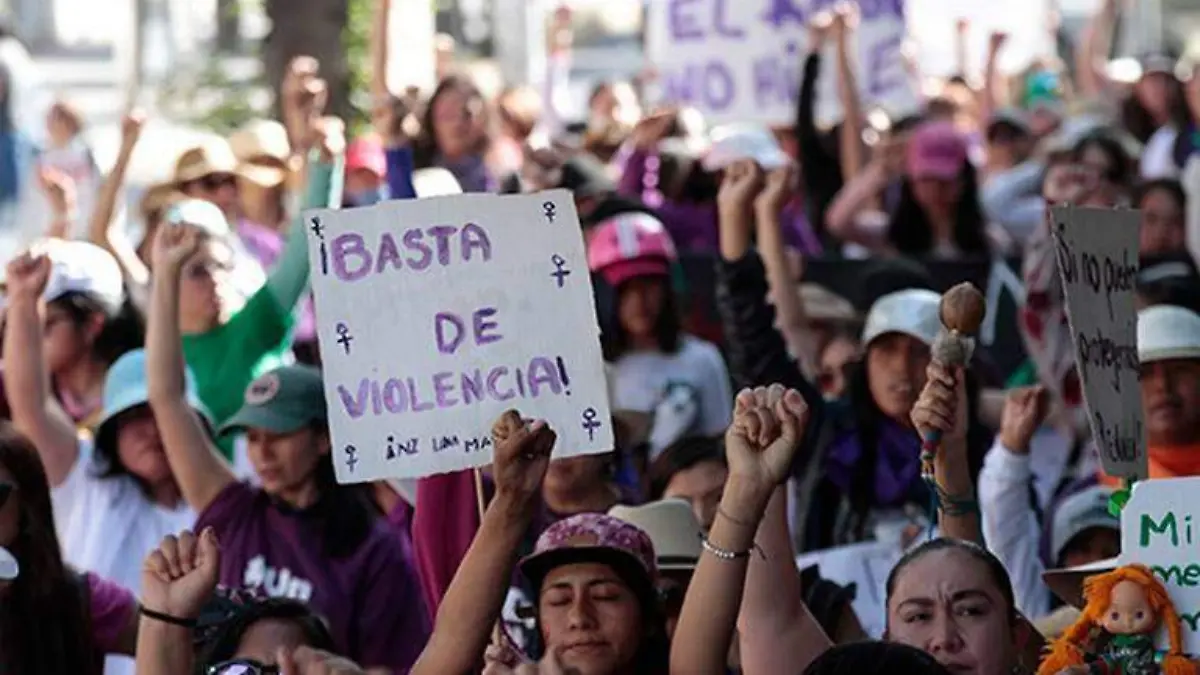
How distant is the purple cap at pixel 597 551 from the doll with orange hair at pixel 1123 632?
74 centimetres

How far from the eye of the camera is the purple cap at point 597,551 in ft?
20.0

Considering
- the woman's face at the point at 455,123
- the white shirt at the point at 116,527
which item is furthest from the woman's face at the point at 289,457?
the woman's face at the point at 455,123

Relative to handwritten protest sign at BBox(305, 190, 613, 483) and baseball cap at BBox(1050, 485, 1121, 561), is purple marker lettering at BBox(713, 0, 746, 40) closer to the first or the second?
baseball cap at BBox(1050, 485, 1121, 561)

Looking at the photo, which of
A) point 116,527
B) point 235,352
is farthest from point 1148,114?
point 116,527

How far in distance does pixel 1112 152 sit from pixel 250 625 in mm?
6365

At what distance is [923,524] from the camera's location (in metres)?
8.01

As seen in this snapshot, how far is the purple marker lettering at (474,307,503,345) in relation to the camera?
646 centimetres

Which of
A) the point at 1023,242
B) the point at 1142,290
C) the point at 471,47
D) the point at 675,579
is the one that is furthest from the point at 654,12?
the point at 471,47

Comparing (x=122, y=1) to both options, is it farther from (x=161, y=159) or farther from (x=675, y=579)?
(x=675, y=579)

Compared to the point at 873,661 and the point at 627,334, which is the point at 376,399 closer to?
the point at 873,661

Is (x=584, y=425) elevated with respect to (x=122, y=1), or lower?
lower

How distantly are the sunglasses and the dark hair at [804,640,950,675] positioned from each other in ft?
3.67

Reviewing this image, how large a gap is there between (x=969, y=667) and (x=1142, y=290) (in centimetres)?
355

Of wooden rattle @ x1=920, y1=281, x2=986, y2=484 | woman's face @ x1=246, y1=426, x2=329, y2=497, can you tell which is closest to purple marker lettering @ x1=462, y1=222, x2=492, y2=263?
wooden rattle @ x1=920, y1=281, x2=986, y2=484
